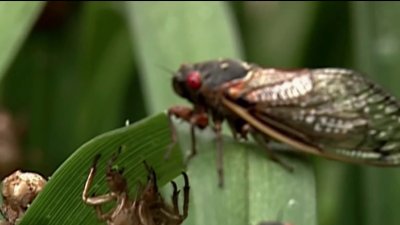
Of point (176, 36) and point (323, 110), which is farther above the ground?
point (176, 36)

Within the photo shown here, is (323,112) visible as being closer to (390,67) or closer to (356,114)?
(356,114)

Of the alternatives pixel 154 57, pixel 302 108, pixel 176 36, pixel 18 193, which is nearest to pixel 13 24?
pixel 154 57

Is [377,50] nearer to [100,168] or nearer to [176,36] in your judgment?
[176,36]

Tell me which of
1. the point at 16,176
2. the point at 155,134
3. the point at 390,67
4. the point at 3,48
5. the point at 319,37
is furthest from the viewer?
the point at 319,37

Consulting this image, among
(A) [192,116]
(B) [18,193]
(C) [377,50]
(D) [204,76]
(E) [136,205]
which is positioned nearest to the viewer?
(B) [18,193]

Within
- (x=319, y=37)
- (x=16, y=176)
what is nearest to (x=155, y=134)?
(x=16, y=176)

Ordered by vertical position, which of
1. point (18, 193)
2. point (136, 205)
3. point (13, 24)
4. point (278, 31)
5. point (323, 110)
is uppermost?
point (13, 24)
